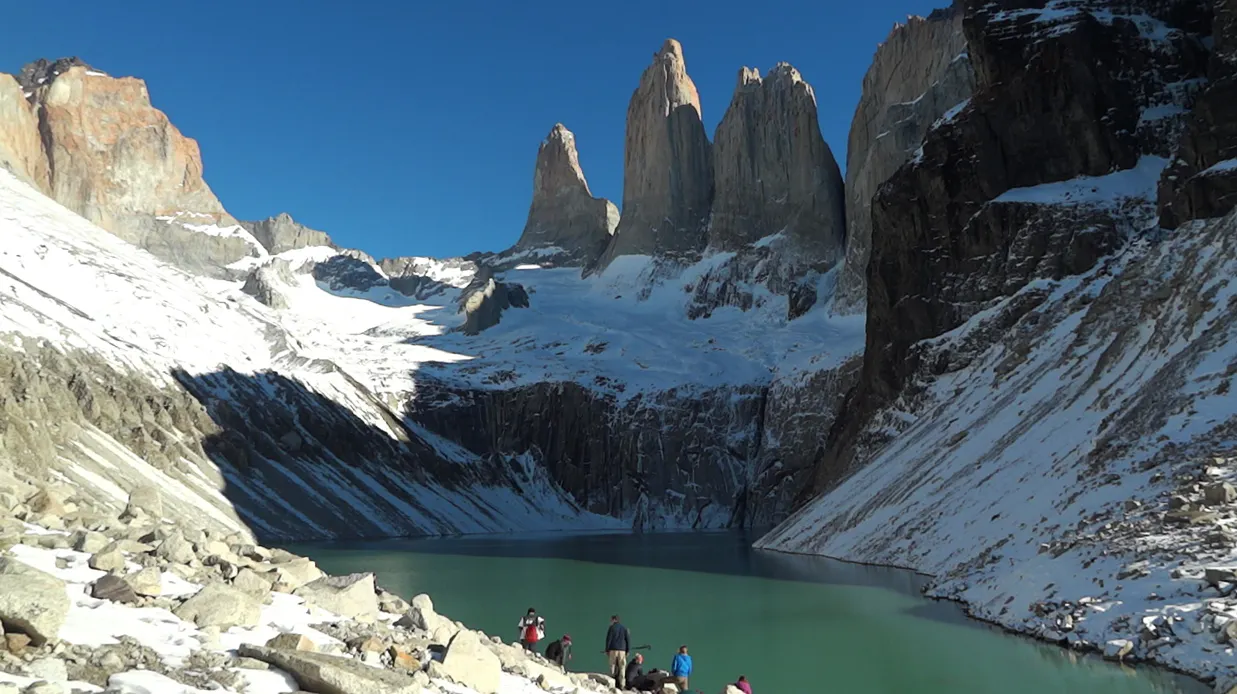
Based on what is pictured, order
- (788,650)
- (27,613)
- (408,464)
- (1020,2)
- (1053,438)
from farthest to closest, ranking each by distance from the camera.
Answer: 1. (408,464)
2. (1020,2)
3. (1053,438)
4. (788,650)
5. (27,613)

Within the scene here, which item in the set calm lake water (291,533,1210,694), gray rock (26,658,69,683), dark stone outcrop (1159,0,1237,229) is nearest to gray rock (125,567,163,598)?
gray rock (26,658,69,683)

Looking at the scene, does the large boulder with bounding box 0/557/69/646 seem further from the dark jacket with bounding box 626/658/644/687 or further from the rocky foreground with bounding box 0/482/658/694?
the dark jacket with bounding box 626/658/644/687

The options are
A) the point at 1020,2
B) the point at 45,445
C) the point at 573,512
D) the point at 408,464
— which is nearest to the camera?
the point at 45,445

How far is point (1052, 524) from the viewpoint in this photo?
3678cm

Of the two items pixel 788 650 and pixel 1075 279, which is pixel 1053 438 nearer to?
pixel 788 650

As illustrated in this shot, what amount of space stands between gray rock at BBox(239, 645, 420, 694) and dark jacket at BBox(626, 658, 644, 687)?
10984 millimetres

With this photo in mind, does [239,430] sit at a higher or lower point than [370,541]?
higher

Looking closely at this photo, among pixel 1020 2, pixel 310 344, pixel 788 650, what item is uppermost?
pixel 1020 2

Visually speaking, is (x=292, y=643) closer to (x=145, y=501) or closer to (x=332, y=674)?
(x=332, y=674)

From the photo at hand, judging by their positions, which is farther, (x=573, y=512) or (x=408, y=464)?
(x=573, y=512)

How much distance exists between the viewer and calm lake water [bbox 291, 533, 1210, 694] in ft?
77.2

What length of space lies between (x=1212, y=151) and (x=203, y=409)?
93.9 meters

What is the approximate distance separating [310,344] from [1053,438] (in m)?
129

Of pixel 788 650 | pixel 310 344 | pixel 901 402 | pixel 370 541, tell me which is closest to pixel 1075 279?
pixel 901 402
